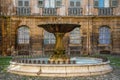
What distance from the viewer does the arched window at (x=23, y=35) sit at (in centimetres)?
3086

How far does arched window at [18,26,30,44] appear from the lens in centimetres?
3086

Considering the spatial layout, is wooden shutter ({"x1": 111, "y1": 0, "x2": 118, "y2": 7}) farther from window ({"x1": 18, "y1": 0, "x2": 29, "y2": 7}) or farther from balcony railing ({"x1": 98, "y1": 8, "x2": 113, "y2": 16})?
window ({"x1": 18, "y1": 0, "x2": 29, "y2": 7})

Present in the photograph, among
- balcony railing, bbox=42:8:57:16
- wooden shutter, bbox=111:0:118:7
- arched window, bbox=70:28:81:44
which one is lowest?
arched window, bbox=70:28:81:44

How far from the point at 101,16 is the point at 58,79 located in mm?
18096

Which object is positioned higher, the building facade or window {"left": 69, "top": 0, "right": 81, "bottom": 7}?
window {"left": 69, "top": 0, "right": 81, "bottom": 7}

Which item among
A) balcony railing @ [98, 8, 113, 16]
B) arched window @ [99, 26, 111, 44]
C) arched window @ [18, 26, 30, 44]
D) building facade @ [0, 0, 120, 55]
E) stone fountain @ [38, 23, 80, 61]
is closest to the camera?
stone fountain @ [38, 23, 80, 61]

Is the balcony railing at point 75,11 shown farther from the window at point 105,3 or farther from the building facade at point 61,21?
the window at point 105,3

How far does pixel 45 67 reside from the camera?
14.3 meters

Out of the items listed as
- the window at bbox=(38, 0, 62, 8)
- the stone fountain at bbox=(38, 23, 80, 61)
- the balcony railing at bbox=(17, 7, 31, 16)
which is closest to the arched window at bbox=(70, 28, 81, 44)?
A: the window at bbox=(38, 0, 62, 8)

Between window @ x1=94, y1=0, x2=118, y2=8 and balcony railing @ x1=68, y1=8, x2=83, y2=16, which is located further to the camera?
window @ x1=94, y1=0, x2=118, y2=8

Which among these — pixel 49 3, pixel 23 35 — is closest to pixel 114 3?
pixel 49 3

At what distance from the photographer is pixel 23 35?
30.9 meters

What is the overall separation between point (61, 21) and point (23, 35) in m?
3.70

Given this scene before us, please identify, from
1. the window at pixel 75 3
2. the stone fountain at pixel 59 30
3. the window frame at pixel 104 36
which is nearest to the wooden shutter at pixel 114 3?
the window frame at pixel 104 36
